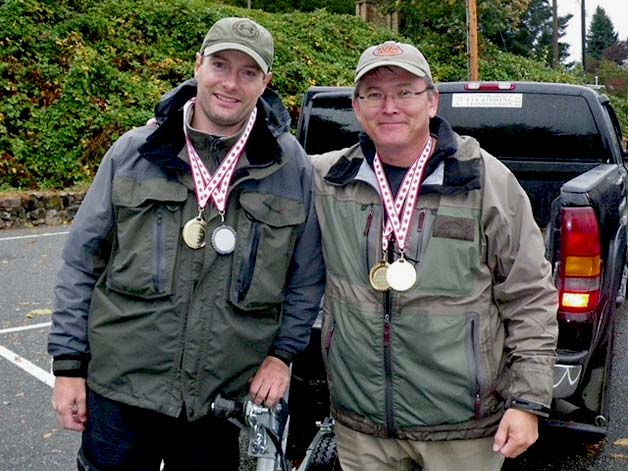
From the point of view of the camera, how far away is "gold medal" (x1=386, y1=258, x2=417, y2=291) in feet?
7.41

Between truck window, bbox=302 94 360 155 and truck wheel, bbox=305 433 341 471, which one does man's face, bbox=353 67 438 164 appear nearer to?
truck wheel, bbox=305 433 341 471

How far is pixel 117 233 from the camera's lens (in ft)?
7.91

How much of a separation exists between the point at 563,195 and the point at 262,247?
1.42m

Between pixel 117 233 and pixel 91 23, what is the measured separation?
17005mm

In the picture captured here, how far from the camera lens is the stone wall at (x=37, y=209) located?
12.9 metres

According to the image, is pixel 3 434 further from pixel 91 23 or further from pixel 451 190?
pixel 91 23

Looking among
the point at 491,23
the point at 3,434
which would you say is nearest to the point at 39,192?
the point at 3,434

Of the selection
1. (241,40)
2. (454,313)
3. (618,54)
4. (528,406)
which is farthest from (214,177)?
(618,54)

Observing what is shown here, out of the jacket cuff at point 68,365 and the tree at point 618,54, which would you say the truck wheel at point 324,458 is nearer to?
the jacket cuff at point 68,365

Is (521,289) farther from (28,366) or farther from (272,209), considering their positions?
(28,366)

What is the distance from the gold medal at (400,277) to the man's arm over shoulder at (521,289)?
0.26 m

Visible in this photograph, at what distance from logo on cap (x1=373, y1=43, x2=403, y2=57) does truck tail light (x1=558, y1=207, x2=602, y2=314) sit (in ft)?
3.88

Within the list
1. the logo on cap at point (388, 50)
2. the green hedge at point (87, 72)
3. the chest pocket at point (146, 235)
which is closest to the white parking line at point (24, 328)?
the chest pocket at point (146, 235)

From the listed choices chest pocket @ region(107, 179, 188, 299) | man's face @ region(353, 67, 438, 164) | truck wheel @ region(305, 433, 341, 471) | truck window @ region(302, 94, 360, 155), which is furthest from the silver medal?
truck window @ region(302, 94, 360, 155)
